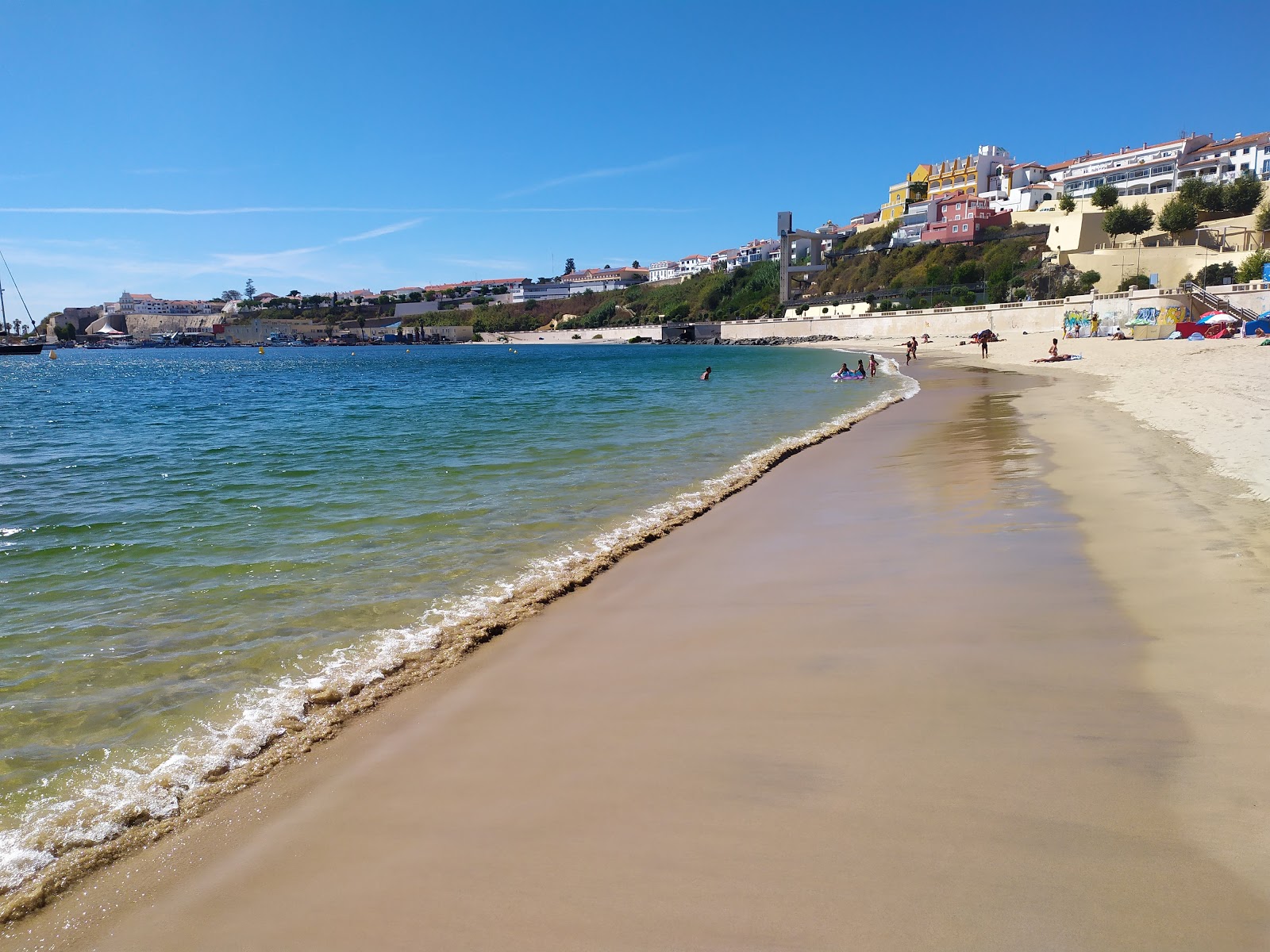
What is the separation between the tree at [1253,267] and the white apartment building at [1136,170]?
27.6 meters

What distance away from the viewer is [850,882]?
2611 millimetres

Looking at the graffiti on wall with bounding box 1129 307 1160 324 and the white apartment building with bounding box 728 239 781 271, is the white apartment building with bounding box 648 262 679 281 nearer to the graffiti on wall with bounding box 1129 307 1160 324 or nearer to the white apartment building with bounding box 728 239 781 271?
the white apartment building with bounding box 728 239 781 271

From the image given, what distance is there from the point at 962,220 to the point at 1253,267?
Result: 51282mm

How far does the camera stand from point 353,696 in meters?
4.54

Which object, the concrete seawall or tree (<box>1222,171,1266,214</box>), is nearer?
the concrete seawall

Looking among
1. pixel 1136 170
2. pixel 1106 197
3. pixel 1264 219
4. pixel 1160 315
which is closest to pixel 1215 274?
pixel 1264 219

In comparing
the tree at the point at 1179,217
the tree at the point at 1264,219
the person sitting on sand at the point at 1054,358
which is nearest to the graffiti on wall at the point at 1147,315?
the person sitting on sand at the point at 1054,358

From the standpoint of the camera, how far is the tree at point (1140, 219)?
71.6 meters

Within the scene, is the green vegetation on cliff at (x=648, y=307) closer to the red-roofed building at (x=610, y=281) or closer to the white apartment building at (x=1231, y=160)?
the red-roofed building at (x=610, y=281)

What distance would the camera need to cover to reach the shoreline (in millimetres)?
3076

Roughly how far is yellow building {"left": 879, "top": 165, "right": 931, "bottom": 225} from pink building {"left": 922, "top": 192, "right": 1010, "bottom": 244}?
11.4 metres

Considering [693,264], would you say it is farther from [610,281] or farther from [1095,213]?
[1095,213]

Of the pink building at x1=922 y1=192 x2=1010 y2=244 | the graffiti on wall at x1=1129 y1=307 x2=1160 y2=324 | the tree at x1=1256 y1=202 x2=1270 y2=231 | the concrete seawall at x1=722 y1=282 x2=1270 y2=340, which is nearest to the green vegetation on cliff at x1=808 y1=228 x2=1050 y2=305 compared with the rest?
the pink building at x1=922 y1=192 x2=1010 y2=244

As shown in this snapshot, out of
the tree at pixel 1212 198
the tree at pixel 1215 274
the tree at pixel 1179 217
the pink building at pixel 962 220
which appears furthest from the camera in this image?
the pink building at pixel 962 220
